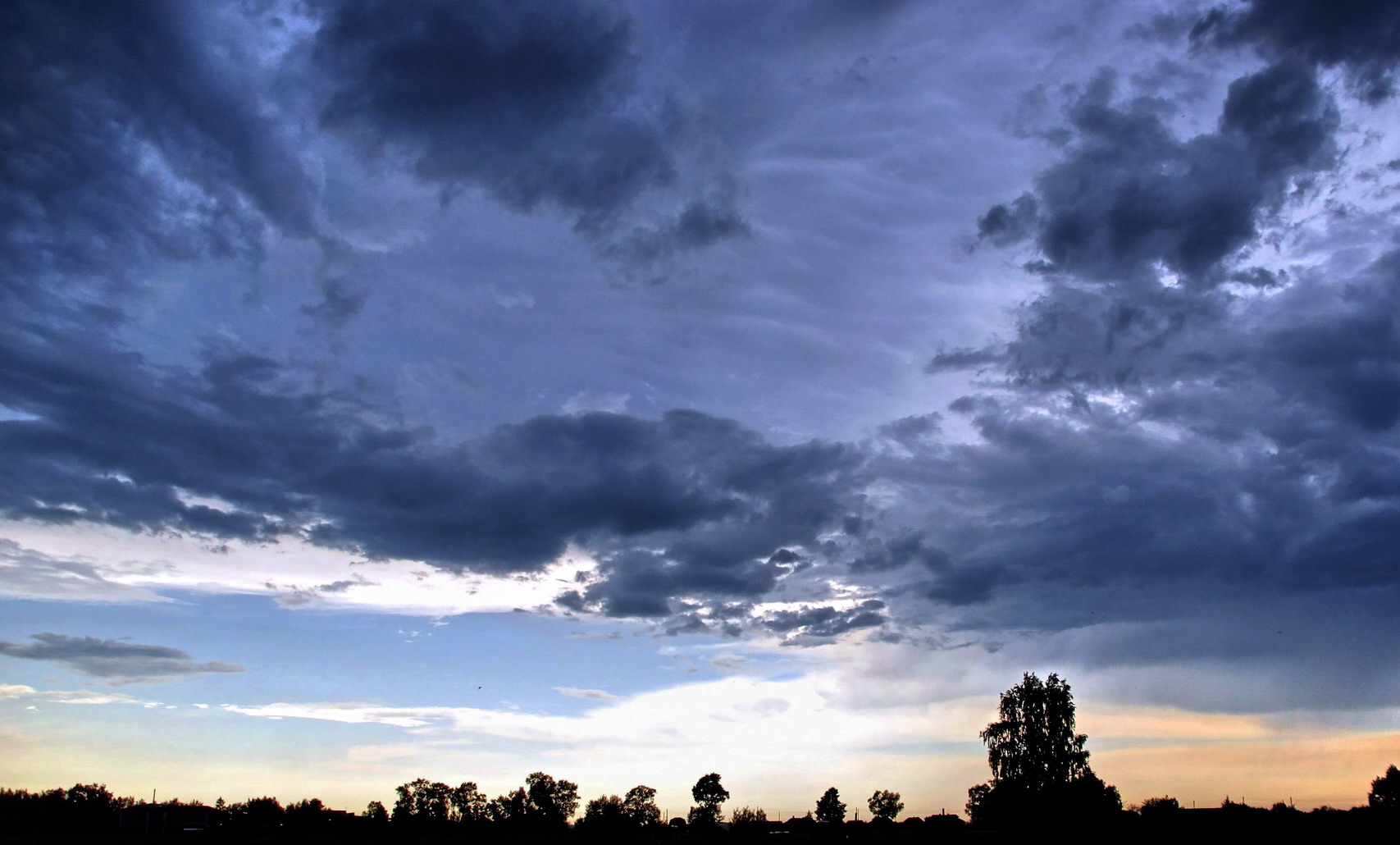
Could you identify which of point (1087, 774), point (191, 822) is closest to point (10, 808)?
point (191, 822)

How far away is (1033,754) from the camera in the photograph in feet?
470

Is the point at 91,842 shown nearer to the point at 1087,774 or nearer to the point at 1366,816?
the point at 1087,774

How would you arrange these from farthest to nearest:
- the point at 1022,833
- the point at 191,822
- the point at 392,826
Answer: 1. the point at 392,826
2. the point at 191,822
3. the point at 1022,833

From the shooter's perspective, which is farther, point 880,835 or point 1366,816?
point 880,835

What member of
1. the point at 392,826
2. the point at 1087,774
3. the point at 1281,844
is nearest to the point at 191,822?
the point at 392,826

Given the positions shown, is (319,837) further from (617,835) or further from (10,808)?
(10,808)

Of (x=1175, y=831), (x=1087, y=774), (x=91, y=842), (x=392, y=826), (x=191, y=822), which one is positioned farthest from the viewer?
(x=392, y=826)

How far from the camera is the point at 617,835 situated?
496 ft

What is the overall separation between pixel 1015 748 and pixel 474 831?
102 m

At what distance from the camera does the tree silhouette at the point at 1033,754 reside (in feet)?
459

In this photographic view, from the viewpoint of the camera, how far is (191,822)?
169m

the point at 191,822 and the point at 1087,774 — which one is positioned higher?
the point at 1087,774

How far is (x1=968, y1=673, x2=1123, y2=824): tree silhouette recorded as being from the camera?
139875mm

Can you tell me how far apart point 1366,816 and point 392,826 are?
16555 centimetres
